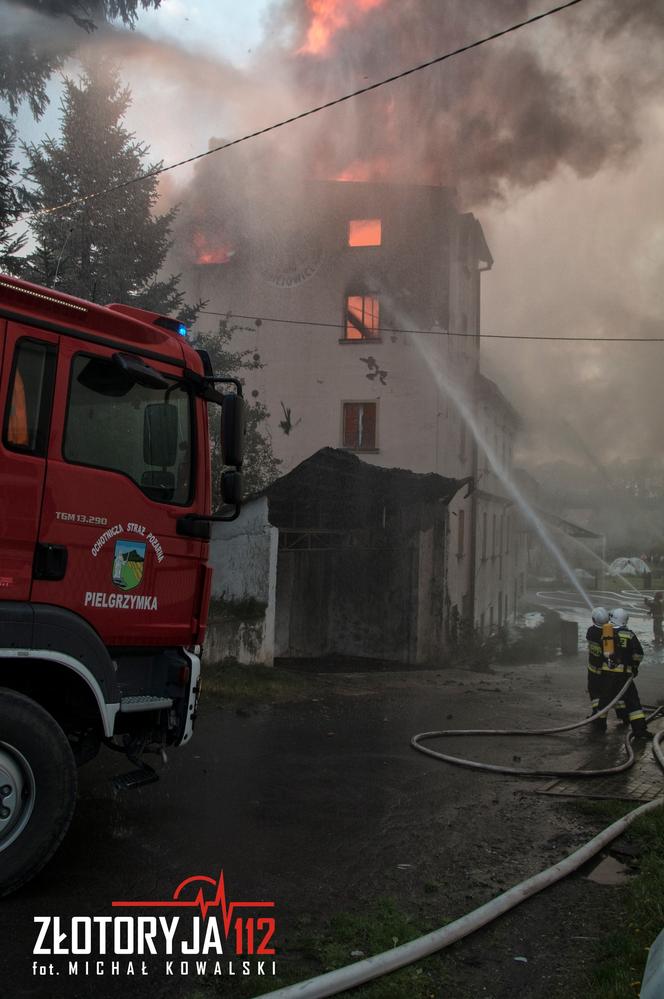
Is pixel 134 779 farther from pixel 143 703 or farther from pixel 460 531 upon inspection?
pixel 460 531

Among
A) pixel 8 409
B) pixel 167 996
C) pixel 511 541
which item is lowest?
pixel 167 996

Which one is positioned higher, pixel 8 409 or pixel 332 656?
pixel 8 409

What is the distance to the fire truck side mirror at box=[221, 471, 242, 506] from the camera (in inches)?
190

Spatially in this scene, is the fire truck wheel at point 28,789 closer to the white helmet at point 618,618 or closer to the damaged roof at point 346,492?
the white helmet at point 618,618

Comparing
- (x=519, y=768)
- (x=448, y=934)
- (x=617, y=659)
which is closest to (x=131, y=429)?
(x=448, y=934)

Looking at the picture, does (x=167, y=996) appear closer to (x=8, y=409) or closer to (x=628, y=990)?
(x=628, y=990)

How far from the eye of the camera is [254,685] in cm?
1066

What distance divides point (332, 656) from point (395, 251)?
10158mm

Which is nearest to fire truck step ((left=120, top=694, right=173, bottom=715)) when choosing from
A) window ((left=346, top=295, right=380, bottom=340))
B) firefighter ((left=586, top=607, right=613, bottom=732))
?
firefighter ((left=586, top=607, right=613, bottom=732))

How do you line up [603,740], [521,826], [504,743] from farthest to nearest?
[603,740]
[504,743]
[521,826]

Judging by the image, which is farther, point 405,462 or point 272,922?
point 405,462

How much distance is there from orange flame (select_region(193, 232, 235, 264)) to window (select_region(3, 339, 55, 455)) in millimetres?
17283

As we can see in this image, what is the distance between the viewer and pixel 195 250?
2078 centimetres

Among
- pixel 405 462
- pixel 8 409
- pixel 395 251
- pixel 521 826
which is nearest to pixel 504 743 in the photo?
pixel 521 826
